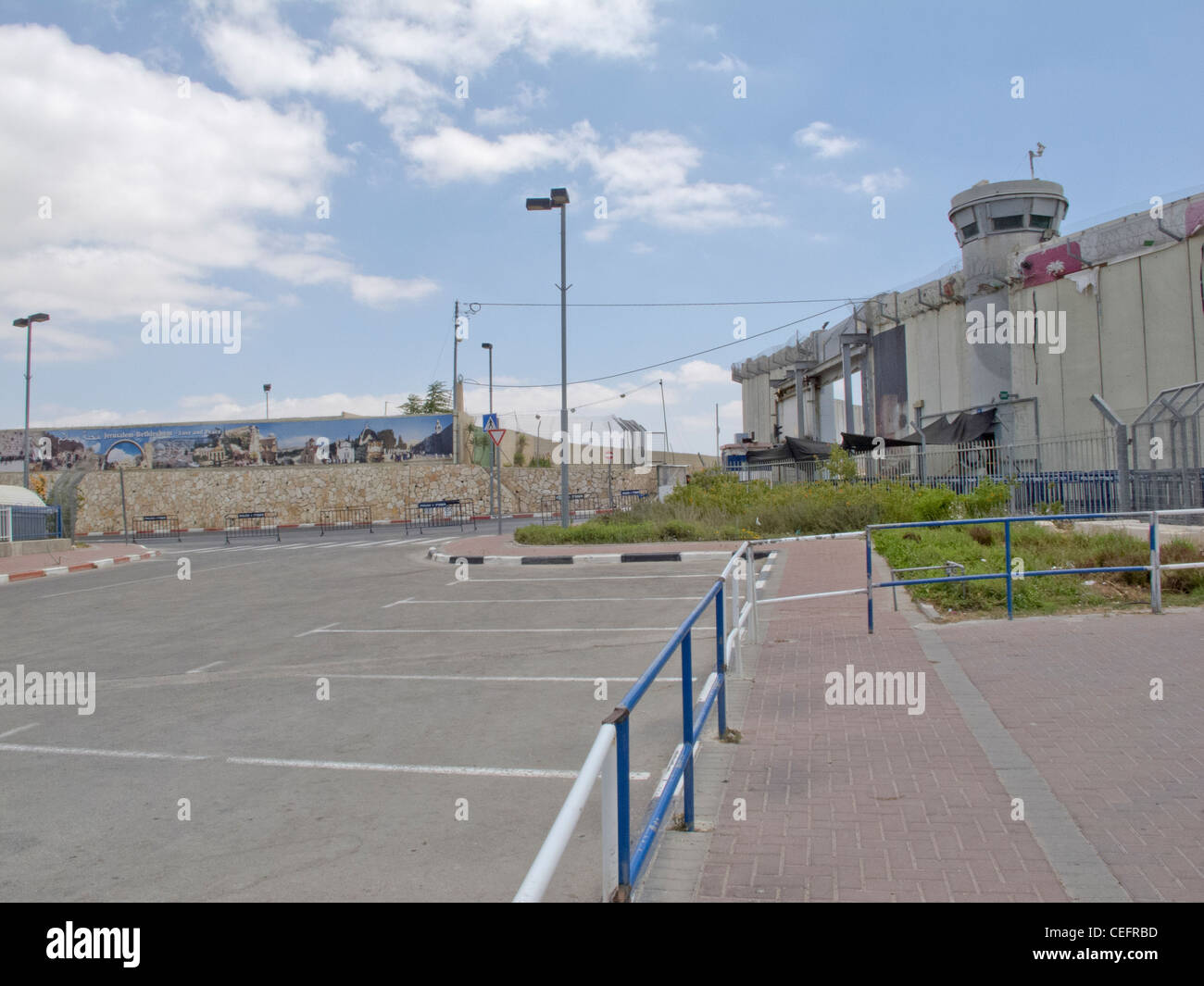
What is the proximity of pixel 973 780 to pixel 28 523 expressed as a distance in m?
29.0

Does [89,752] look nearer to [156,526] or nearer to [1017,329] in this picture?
[1017,329]

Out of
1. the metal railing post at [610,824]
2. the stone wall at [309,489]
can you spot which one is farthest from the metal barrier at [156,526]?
the metal railing post at [610,824]

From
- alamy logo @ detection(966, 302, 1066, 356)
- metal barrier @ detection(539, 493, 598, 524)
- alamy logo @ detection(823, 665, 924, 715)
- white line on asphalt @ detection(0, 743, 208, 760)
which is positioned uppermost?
alamy logo @ detection(966, 302, 1066, 356)

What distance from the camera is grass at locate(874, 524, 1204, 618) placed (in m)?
9.88

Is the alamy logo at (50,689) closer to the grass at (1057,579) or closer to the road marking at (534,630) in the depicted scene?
the road marking at (534,630)

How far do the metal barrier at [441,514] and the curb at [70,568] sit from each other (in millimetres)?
13317

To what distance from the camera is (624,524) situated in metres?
22.9

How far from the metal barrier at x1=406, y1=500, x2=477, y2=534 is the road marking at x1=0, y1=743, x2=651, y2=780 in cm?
3153

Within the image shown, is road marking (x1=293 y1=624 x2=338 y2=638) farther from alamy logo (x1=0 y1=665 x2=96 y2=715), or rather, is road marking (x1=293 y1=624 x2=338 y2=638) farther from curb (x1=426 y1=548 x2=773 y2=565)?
curb (x1=426 y1=548 x2=773 y2=565)

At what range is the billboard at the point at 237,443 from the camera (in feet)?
159

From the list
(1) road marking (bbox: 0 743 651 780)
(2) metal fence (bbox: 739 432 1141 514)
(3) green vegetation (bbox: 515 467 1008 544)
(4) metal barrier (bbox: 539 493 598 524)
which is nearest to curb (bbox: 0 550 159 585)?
(3) green vegetation (bbox: 515 467 1008 544)

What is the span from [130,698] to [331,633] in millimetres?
3162

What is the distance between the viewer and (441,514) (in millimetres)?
44219
